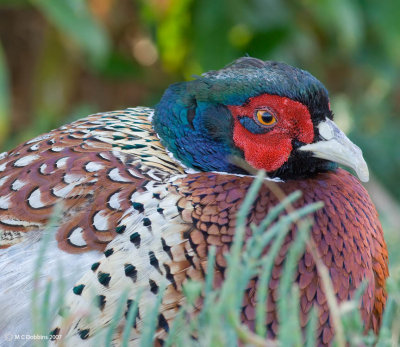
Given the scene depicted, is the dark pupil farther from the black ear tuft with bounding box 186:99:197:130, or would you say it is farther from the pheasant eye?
the black ear tuft with bounding box 186:99:197:130

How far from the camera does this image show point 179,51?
19.3 ft

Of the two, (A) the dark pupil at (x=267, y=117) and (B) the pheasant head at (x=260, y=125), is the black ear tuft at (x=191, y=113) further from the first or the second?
(A) the dark pupil at (x=267, y=117)

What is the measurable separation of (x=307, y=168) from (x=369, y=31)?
4.73 m

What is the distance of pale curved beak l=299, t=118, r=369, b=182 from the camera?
1.98m

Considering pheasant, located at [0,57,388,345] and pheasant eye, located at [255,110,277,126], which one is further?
pheasant eye, located at [255,110,277,126]

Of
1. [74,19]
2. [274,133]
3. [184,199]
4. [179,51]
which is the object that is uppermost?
[274,133]

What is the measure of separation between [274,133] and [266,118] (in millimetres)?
55

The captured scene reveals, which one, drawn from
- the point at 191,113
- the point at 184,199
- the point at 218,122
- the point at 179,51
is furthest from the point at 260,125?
the point at 179,51

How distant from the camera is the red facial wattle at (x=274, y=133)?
209 centimetres

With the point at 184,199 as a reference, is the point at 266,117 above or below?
above

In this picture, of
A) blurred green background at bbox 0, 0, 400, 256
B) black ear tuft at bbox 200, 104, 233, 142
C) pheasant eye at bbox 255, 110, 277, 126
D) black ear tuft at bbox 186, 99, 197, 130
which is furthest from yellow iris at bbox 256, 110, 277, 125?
blurred green background at bbox 0, 0, 400, 256

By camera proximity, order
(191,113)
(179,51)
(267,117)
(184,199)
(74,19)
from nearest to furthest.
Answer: (184,199) < (267,117) < (191,113) < (74,19) < (179,51)

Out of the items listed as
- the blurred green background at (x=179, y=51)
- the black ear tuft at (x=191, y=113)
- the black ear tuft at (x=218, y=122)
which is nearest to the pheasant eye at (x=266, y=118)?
the black ear tuft at (x=218, y=122)

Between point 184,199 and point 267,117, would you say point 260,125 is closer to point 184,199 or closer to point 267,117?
point 267,117
